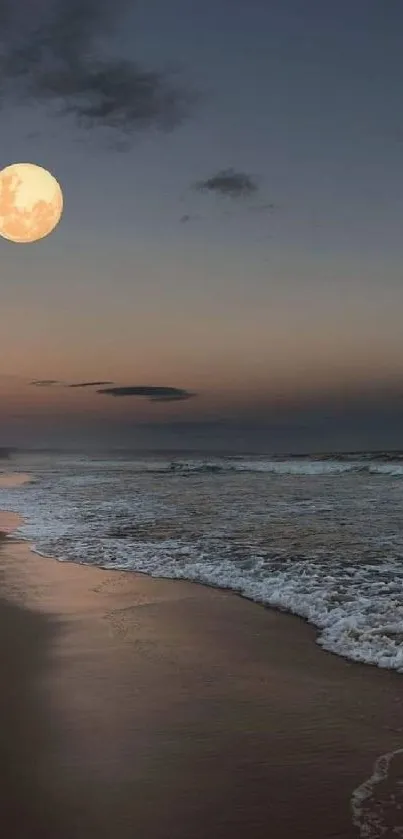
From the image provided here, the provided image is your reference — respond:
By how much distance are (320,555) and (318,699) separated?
21.7ft

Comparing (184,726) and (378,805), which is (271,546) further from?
(378,805)

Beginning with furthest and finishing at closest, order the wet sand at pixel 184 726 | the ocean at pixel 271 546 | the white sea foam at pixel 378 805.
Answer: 1. the ocean at pixel 271 546
2. the wet sand at pixel 184 726
3. the white sea foam at pixel 378 805

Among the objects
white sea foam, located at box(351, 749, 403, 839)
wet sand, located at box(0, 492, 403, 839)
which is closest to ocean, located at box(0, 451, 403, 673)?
wet sand, located at box(0, 492, 403, 839)

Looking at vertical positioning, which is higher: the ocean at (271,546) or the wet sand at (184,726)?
the ocean at (271,546)

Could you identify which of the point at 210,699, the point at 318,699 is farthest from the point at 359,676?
the point at 210,699

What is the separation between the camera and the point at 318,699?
5.67 meters

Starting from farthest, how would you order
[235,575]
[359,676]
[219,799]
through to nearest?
[235,575] → [359,676] → [219,799]

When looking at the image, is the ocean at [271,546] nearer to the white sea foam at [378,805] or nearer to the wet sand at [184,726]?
the wet sand at [184,726]

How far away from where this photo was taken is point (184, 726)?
16.9 feet

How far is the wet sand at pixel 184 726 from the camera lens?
13.0 ft

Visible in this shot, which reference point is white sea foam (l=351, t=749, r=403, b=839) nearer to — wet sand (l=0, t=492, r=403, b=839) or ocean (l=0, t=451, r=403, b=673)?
wet sand (l=0, t=492, r=403, b=839)

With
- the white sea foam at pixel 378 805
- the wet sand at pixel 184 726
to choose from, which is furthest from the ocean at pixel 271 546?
the white sea foam at pixel 378 805

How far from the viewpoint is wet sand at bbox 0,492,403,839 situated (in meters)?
3.96

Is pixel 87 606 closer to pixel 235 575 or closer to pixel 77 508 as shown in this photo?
pixel 235 575
